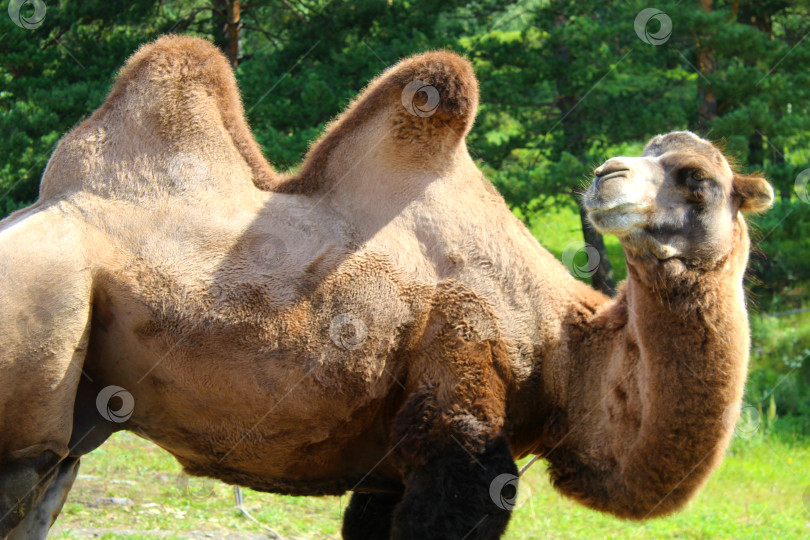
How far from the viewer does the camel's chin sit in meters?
3.32

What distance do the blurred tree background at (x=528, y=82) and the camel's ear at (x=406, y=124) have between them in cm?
602

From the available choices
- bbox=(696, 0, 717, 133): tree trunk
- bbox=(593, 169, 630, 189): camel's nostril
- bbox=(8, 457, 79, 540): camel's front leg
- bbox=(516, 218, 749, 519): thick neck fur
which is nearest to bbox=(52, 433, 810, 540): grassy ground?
bbox=(8, 457, 79, 540): camel's front leg

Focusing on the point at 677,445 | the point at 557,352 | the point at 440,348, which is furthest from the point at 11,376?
the point at 677,445

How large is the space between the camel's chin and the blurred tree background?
714cm

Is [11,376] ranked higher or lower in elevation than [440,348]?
higher

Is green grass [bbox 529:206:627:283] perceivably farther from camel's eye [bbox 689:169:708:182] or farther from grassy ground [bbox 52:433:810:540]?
camel's eye [bbox 689:169:708:182]

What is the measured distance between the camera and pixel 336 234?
13.2ft

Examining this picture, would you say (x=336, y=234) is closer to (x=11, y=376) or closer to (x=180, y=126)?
(x=180, y=126)

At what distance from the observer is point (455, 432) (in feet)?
12.4

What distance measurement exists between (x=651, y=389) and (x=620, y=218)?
0.77m

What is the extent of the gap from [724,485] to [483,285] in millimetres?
6652

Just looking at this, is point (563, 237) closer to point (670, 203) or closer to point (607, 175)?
point (670, 203)

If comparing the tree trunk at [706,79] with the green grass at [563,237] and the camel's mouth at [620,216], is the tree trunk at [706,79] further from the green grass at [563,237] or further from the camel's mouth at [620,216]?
the camel's mouth at [620,216]

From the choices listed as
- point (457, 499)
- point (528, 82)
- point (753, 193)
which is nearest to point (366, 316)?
point (457, 499)
